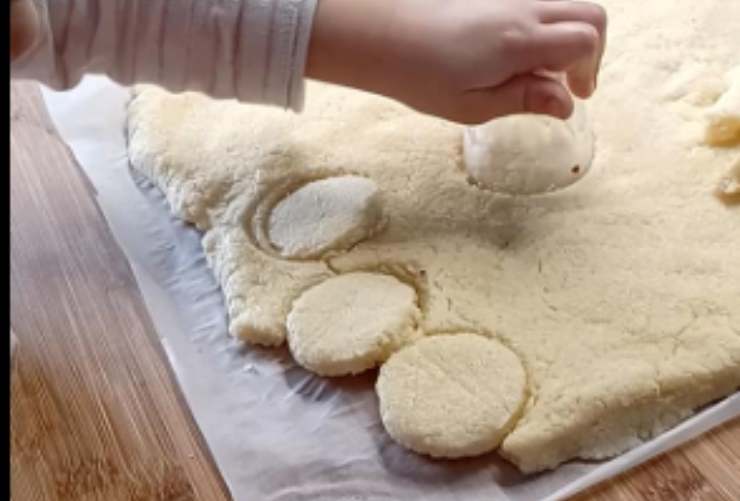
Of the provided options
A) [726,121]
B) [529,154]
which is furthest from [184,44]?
[726,121]

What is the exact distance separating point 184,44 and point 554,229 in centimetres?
24

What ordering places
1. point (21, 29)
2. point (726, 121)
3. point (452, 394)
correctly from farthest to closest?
point (726, 121), point (452, 394), point (21, 29)

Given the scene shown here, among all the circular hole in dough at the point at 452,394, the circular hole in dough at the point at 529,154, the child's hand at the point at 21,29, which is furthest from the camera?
the circular hole in dough at the point at 529,154

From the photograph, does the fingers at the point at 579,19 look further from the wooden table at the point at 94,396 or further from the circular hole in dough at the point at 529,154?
the wooden table at the point at 94,396

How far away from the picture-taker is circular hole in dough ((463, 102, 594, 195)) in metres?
0.68

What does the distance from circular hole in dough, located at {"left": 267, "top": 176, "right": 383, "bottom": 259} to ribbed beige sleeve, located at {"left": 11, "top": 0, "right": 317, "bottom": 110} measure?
60 mm

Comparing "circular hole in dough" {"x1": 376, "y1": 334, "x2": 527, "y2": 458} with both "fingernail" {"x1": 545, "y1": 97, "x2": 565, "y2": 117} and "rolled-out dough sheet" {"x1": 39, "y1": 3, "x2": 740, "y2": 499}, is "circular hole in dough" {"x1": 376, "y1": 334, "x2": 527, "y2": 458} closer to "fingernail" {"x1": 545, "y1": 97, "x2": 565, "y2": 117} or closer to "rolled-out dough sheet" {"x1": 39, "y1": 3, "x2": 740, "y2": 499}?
"rolled-out dough sheet" {"x1": 39, "y1": 3, "x2": 740, "y2": 499}

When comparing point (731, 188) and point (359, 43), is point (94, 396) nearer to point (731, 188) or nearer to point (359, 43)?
point (359, 43)

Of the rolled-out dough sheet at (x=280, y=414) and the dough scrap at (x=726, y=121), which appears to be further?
the dough scrap at (x=726, y=121)

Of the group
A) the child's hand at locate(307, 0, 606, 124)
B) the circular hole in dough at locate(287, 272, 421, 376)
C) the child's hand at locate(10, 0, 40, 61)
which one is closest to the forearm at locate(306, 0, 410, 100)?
the child's hand at locate(307, 0, 606, 124)

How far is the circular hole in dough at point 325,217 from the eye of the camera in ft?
2.21

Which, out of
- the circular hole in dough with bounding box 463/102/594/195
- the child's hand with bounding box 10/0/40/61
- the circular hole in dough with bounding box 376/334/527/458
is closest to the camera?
the child's hand with bounding box 10/0/40/61

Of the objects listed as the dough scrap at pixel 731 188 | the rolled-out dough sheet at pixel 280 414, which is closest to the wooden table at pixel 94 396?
the rolled-out dough sheet at pixel 280 414

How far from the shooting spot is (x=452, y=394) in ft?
1.93
